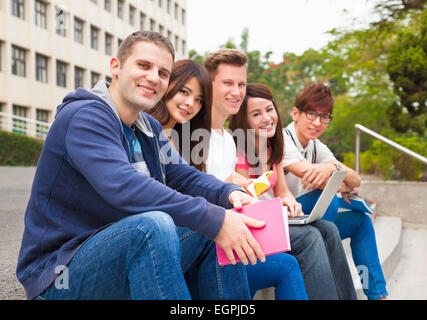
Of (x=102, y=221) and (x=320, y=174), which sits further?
(x=320, y=174)

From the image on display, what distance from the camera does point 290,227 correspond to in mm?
2217

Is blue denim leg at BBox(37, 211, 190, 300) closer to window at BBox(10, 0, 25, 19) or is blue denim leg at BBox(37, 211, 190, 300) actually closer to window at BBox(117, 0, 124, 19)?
window at BBox(10, 0, 25, 19)

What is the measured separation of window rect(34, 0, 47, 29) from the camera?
69.2ft

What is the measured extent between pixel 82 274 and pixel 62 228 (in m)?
0.18

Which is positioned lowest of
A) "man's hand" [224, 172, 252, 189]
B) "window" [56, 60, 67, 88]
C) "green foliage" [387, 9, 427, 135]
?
"man's hand" [224, 172, 252, 189]

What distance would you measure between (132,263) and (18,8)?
21.9 metres

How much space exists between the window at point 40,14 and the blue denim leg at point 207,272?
22033 millimetres

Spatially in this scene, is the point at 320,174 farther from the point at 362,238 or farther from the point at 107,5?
the point at 107,5

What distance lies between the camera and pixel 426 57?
30.6 ft

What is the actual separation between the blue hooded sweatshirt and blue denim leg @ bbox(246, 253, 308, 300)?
503mm

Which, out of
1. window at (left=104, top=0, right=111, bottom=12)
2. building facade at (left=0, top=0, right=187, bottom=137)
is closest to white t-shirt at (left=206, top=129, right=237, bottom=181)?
building facade at (left=0, top=0, right=187, bottom=137)

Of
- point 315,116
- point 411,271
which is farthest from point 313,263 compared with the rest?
point 411,271
